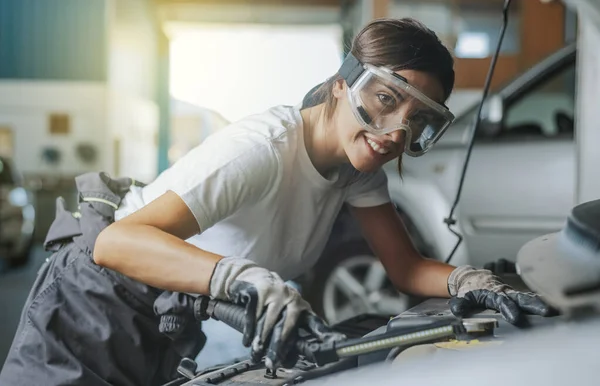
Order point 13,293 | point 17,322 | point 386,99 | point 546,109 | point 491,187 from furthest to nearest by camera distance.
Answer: point 546,109 → point 491,187 → point 13,293 → point 17,322 → point 386,99

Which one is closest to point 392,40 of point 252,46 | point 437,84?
point 437,84

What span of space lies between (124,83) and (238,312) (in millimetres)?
491

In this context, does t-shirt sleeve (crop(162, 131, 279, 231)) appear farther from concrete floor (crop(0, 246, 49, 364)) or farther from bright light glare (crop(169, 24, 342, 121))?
concrete floor (crop(0, 246, 49, 364))

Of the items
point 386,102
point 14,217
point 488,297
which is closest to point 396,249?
point 488,297

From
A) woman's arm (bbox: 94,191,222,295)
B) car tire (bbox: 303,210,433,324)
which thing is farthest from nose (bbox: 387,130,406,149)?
car tire (bbox: 303,210,433,324)

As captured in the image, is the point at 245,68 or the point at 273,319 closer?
the point at 273,319

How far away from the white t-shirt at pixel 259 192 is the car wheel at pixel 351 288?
633 mm

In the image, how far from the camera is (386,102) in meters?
0.71

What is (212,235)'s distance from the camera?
80 centimetres

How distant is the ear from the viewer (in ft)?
2.45

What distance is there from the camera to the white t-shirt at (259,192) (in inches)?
28.3

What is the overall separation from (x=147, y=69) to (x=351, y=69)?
297 millimetres

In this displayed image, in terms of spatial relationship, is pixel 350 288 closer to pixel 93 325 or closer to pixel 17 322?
pixel 17 322

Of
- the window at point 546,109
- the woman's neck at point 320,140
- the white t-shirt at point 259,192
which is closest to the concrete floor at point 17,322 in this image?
the white t-shirt at point 259,192
